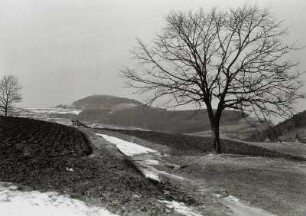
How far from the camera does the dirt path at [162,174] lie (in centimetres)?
1311

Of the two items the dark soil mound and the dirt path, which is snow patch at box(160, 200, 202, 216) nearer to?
the dirt path

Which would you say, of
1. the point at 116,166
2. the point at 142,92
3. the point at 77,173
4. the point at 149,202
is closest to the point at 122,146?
the point at 142,92

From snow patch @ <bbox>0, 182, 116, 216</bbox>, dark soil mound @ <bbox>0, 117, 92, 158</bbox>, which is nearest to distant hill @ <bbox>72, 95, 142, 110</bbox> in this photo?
dark soil mound @ <bbox>0, 117, 92, 158</bbox>

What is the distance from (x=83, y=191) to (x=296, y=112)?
52.6 ft

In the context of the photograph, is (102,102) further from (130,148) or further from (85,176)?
(85,176)

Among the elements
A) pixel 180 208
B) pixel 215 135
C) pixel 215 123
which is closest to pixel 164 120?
pixel 215 135

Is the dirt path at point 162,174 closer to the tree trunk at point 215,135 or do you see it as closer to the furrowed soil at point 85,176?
the furrowed soil at point 85,176

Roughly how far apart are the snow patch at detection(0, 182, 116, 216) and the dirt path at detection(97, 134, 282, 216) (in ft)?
9.53

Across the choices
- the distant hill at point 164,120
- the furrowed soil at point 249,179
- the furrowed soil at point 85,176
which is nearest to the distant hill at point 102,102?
the distant hill at point 164,120

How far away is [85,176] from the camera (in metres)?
14.1

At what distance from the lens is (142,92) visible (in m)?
26.8

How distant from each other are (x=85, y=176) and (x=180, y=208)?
3.34 m

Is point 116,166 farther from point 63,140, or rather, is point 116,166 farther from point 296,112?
point 296,112

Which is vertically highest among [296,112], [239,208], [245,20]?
[245,20]
